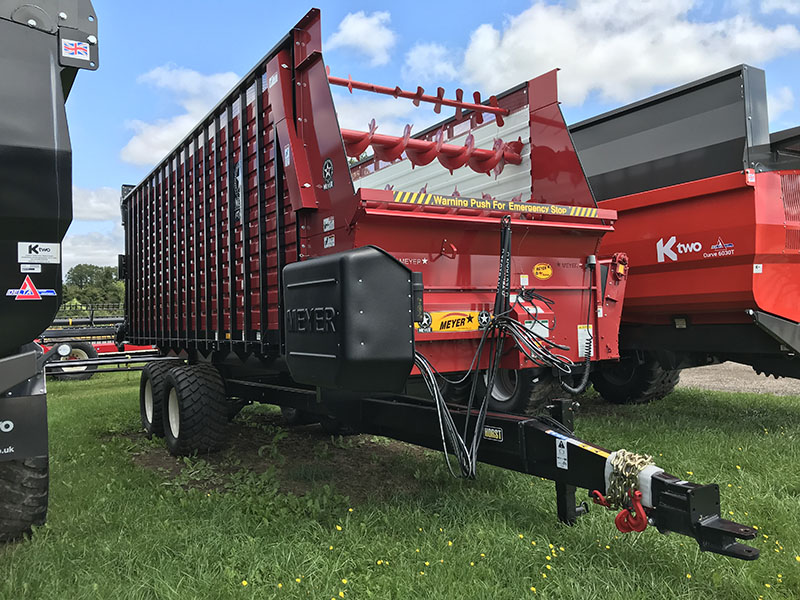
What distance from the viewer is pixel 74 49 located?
274cm

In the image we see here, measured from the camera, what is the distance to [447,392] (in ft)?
19.9

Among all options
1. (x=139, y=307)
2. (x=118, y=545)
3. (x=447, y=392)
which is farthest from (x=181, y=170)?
(x=118, y=545)

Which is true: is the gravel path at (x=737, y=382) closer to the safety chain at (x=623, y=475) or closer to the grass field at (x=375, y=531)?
the grass field at (x=375, y=531)

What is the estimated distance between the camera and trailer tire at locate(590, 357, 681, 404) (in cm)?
711

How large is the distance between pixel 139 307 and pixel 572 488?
632cm

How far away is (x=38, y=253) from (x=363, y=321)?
1.39m

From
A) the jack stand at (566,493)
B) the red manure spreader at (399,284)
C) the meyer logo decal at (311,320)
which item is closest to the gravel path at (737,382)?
the red manure spreader at (399,284)

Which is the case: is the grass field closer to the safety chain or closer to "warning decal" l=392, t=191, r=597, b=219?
the safety chain

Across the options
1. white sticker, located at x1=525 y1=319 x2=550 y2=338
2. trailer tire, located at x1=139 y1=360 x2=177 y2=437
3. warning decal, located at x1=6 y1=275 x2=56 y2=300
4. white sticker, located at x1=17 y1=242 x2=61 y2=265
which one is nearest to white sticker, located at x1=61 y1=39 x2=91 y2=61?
white sticker, located at x1=17 y1=242 x2=61 y2=265

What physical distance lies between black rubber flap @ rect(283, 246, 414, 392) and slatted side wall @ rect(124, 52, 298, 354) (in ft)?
3.83

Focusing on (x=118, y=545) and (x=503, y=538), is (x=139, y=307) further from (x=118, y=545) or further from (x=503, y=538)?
(x=503, y=538)

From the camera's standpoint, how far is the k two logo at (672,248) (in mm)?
5332

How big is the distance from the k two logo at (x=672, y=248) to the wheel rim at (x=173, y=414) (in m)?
4.47

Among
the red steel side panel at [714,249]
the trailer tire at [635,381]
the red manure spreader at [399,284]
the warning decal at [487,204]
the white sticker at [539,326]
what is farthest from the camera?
the trailer tire at [635,381]
